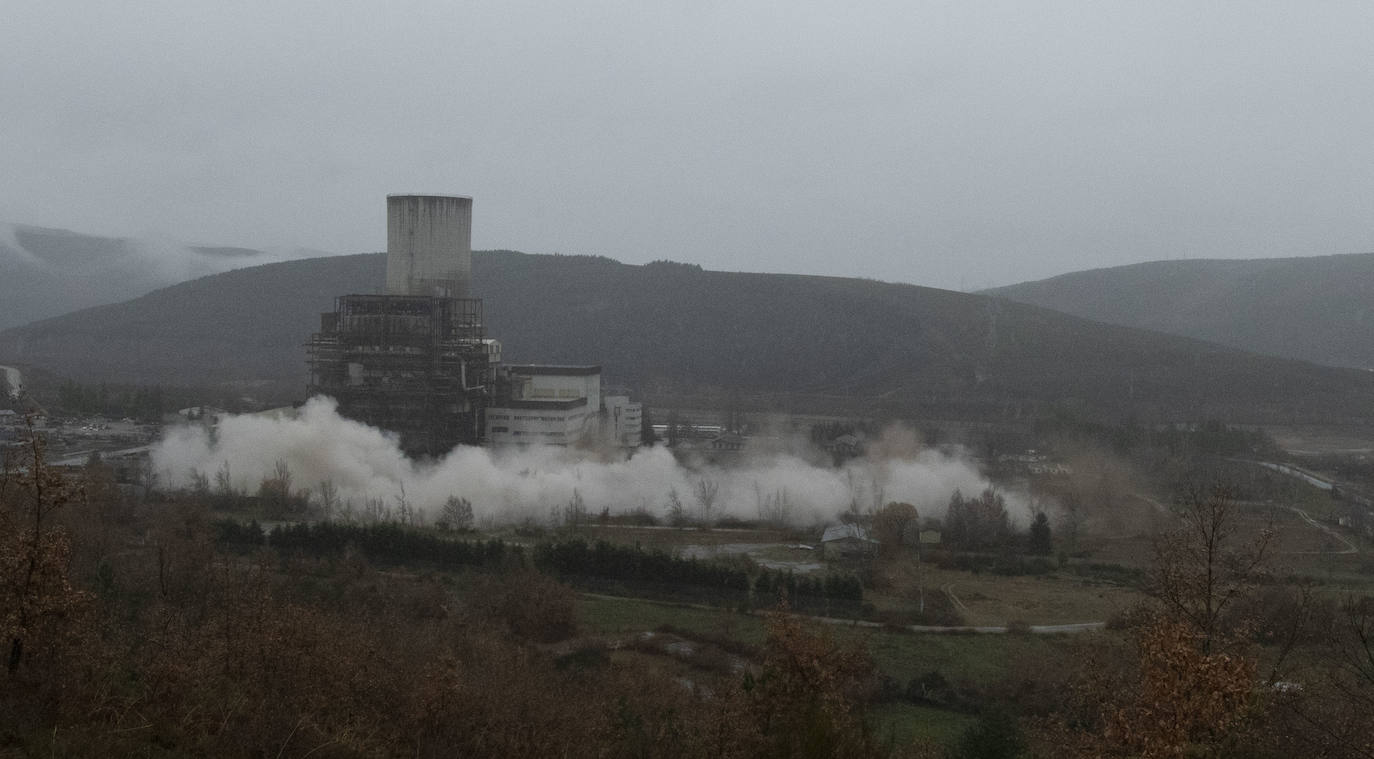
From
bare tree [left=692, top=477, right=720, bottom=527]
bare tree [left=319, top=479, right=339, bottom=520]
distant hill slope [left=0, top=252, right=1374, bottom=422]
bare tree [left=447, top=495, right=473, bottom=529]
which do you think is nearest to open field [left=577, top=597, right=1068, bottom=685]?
bare tree [left=447, top=495, right=473, bottom=529]

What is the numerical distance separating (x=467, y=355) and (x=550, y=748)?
27.2 m

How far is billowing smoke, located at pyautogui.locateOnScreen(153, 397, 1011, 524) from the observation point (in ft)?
107

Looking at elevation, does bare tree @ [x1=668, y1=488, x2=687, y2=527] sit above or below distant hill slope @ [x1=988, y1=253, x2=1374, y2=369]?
below

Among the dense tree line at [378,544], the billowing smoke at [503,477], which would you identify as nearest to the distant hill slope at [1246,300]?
the billowing smoke at [503,477]

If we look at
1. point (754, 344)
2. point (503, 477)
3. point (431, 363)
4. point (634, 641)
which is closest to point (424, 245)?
point (431, 363)

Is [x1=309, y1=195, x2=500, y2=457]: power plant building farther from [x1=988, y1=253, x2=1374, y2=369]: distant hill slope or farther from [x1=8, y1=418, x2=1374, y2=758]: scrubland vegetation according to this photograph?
[x1=988, y1=253, x2=1374, y2=369]: distant hill slope

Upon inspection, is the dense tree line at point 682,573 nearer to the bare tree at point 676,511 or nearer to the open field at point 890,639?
the open field at point 890,639

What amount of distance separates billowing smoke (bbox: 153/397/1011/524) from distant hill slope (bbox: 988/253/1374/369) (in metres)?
80.5

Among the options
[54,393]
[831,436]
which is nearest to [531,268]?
[54,393]

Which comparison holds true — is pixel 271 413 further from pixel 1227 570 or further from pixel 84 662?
pixel 1227 570

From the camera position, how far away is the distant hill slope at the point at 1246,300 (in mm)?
110062

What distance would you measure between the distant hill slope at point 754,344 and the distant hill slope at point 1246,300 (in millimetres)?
31584

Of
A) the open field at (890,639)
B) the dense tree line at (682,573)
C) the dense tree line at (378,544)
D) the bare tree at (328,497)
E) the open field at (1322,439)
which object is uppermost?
the open field at (1322,439)

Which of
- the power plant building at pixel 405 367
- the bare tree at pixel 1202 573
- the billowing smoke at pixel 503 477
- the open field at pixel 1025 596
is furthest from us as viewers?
the power plant building at pixel 405 367
